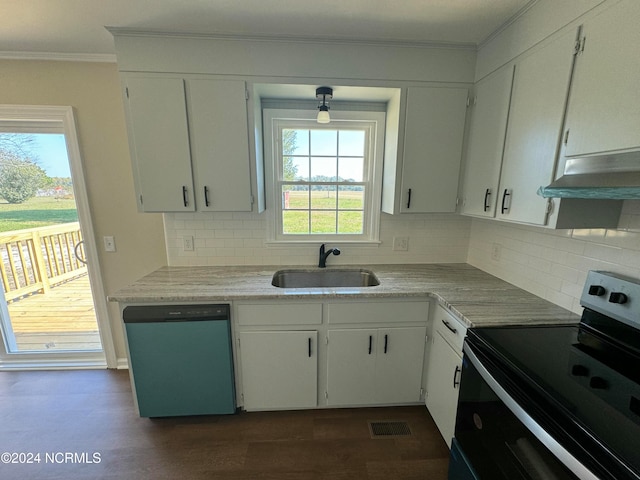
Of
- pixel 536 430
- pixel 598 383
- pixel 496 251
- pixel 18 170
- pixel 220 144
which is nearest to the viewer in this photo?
pixel 536 430

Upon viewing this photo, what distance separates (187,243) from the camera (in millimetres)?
2146

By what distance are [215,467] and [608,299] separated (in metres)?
2.21

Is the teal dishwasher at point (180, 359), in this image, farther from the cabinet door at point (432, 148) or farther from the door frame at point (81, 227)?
the cabinet door at point (432, 148)

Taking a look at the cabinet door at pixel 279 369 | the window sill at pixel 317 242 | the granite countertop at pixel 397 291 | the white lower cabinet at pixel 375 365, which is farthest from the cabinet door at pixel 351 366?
the window sill at pixel 317 242

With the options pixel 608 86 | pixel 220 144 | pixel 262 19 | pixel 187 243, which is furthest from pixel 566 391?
pixel 187 243

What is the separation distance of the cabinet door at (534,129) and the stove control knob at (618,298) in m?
0.40

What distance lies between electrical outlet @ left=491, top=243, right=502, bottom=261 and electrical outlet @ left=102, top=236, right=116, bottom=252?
10.1 ft

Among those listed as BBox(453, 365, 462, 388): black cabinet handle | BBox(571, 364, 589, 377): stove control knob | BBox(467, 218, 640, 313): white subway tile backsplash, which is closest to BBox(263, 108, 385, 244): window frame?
BBox(467, 218, 640, 313): white subway tile backsplash

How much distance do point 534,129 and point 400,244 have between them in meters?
1.20

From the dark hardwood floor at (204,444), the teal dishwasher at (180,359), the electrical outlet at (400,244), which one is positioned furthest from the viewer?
the electrical outlet at (400,244)

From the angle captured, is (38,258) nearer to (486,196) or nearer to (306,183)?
(306,183)

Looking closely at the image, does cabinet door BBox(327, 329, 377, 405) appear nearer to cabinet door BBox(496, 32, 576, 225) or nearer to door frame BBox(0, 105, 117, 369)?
cabinet door BBox(496, 32, 576, 225)

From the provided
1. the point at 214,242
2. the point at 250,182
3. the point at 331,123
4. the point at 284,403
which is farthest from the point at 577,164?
the point at 214,242

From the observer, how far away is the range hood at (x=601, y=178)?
2.84 feet
